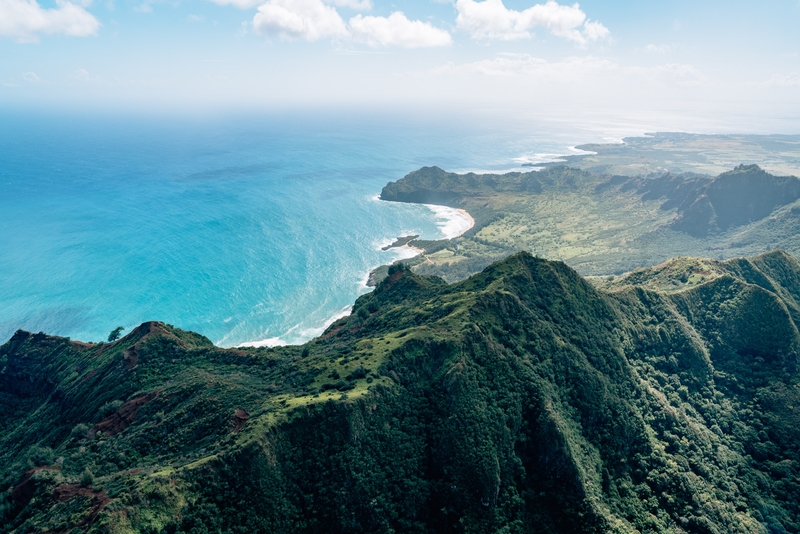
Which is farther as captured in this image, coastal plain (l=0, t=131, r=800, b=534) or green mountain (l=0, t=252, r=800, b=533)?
green mountain (l=0, t=252, r=800, b=533)

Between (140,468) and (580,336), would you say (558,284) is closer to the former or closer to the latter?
(580,336)

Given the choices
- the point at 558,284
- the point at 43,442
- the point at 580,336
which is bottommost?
the point at 43,442

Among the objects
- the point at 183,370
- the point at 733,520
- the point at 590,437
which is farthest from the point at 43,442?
the point at 733,520

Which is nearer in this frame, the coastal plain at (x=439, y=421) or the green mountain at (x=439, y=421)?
the coastal plain at (x=439, y=421)

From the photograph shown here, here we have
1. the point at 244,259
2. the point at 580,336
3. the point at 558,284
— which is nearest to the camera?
the point at 580,336

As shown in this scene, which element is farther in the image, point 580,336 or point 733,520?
point 580,336

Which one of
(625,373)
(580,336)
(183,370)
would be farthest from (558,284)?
(183,370)

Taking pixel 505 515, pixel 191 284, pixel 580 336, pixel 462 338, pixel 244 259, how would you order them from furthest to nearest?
pixel 244 259
pixel 191 284
pixel 580 336
pixel 462 338
pixel 505 515

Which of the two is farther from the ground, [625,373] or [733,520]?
[625,373]
